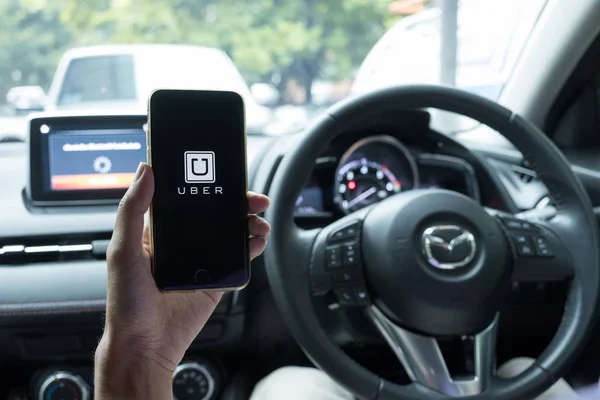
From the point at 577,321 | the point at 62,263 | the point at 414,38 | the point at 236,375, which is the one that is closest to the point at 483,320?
the point at 577,321

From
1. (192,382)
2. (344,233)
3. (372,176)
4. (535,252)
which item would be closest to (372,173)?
(372,176)

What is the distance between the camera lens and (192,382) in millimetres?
1618

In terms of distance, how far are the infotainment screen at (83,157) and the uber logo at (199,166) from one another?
0.59 meters

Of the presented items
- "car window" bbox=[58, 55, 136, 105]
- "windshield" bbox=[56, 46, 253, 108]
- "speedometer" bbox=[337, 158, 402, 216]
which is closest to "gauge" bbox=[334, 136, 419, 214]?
"speedometer" bbox=[337, 158, 402, 216]

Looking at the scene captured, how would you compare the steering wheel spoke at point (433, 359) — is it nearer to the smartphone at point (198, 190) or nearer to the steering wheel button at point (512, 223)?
the steering wheel button at point (512, 223)

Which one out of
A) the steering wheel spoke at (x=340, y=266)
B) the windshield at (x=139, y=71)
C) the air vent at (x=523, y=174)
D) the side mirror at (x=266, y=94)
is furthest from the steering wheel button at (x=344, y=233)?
the side mirror at (x=266, y=94)

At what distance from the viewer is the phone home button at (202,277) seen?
3.51ft

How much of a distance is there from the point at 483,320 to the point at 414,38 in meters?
1.21

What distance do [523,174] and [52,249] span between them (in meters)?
1.18

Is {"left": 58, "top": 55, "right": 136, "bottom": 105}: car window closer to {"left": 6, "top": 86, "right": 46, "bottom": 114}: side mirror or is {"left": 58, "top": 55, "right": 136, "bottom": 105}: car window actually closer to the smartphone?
{"left": 6, "top": 86, "right": 46, "bottom": 114}: side mirror

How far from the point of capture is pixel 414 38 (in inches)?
90.4

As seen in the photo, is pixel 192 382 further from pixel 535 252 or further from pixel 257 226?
pixel 535 252

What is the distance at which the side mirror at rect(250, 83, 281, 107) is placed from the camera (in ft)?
7.14

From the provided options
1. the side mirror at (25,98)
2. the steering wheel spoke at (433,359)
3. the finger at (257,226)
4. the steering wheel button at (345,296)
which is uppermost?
the side mirror at (25,98)
